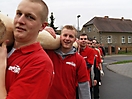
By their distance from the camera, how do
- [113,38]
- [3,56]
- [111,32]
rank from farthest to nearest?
[113,38] < [111,32] < [3,56]

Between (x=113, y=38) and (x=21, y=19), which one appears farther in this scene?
(x=113, y=38)

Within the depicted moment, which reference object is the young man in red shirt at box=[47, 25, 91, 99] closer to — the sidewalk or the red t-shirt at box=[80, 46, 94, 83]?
the red t-shirt at box=[80, 46, 94, 83]

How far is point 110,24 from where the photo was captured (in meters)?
48.2

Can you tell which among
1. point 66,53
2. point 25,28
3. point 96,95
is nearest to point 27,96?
point 25,28

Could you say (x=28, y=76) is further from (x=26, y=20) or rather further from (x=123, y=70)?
(x=123, y=70)

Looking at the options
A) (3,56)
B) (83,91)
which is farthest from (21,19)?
(83,91)

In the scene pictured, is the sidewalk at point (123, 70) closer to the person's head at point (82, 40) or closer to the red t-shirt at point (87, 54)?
the red t-shirt at point (87, 54)

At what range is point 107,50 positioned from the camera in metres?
42.6

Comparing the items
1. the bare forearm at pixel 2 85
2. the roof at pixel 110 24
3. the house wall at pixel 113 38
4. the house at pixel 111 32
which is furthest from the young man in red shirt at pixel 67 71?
the roof at pixel 110 24

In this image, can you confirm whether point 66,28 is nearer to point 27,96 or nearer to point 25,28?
point 25,28

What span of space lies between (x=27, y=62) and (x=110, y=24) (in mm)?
48217

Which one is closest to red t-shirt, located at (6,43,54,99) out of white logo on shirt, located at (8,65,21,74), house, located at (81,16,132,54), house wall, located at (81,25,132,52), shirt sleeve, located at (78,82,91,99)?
white logo on shirt, located at (8,65,21,74)

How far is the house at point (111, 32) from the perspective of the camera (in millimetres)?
44938

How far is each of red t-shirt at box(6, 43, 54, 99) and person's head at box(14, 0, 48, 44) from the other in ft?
0.48
